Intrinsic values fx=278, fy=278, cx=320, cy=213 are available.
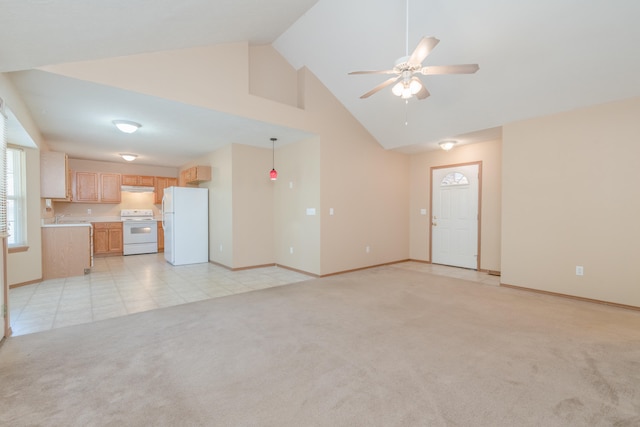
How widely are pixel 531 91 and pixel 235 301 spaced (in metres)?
4.89

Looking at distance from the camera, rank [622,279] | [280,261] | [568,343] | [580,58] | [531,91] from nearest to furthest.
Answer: [568,343], [580,58], [622,279], [531,91], [280,261]

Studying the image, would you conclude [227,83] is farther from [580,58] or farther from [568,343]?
[568,343]

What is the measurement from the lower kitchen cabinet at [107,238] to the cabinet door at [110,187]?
26.4 inches

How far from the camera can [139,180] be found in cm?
786

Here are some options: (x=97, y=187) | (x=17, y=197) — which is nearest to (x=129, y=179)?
(x=97, y=187)

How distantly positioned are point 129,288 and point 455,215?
6223mm

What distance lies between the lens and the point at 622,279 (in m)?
3.53

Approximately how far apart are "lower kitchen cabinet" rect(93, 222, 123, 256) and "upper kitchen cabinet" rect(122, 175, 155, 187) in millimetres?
1165

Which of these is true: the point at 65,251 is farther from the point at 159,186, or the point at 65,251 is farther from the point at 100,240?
the point at 159,186

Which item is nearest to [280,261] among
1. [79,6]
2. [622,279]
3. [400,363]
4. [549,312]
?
[400,363]

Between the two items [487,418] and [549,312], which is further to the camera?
[549,312]

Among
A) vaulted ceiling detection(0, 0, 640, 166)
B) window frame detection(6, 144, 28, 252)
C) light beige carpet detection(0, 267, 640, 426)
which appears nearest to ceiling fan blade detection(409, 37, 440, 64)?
vaulted ceiling detection(0, 0, 640, 166)

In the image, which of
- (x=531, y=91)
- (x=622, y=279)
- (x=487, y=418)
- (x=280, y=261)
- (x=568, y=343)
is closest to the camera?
(x=487, y=418)

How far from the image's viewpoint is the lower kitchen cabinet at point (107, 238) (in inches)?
284
